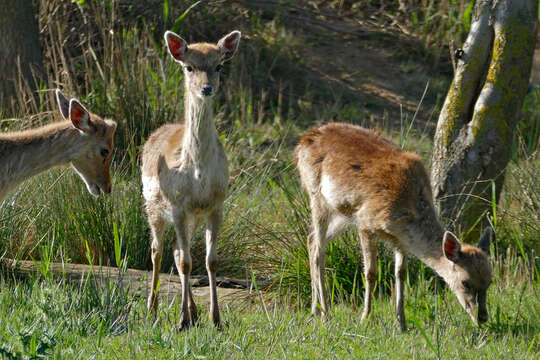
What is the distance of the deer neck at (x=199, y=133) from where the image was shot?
6.78 m

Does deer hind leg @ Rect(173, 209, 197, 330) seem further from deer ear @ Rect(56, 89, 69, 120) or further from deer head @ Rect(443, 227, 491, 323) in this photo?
deer head @ Rect(443, 227, 491, 323)

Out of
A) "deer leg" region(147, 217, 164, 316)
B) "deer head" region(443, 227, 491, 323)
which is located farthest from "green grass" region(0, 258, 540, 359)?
"deer leg" region(147, 217, 164, 316)

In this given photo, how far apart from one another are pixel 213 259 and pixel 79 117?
65.0 inches

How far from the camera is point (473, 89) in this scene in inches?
344

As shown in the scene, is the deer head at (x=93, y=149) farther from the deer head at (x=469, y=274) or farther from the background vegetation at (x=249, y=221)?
the deer head at (x=469, y=274)

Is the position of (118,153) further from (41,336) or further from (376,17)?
(376,17)

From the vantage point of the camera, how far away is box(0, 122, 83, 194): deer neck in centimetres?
725

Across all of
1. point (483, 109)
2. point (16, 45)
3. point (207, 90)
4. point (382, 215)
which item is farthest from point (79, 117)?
point (16, 45)

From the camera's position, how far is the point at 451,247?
272 inches

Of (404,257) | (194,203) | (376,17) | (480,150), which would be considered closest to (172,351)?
(194,203)

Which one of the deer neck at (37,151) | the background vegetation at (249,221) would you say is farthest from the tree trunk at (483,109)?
the deer neck at (37,151)

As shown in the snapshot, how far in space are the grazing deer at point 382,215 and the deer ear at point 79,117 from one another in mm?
2050

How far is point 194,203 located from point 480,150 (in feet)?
10.4

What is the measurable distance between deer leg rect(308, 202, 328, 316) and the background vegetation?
0.27 meters
